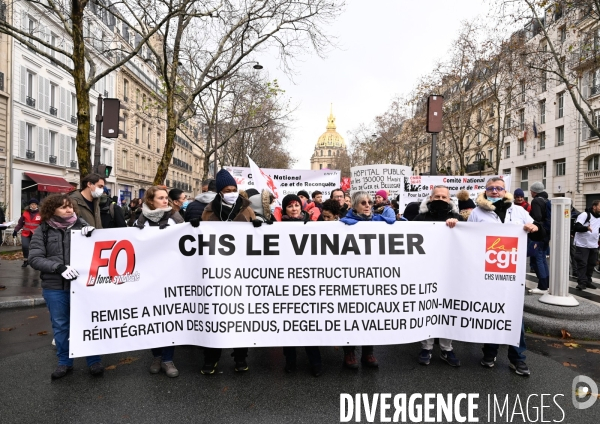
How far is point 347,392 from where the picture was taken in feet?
12.3

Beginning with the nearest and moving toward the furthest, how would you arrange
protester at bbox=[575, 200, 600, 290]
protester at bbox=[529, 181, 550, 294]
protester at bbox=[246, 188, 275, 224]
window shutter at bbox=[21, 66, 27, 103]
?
protester at bbox=[246, 188, 275, 224]
protester at bbox=[529, 181, 550, 294]
protester at bbox=[575, 200, 600, 290]
window shutter at bbox=[21, 66, 27, 103]

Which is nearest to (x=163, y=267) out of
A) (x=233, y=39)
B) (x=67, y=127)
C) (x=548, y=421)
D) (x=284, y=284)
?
(x=284, y=284)

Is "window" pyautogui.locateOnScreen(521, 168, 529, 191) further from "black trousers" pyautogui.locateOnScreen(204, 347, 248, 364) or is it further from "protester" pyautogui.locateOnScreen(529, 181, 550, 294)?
"black trousers" pyautogui.locateOnScreen(204, 347, 248, 364)

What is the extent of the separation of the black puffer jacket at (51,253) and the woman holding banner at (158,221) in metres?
0.66

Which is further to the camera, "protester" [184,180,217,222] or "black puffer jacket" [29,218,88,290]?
"protester" [184,180,217,222]

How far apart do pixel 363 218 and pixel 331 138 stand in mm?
172977

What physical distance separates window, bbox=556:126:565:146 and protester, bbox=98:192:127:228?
3729 centimetres

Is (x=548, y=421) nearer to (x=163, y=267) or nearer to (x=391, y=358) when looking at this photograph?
(x=391, y=358)

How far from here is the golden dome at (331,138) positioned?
17425cm

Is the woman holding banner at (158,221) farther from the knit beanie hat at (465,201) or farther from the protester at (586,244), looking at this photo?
the protester at (586,244)

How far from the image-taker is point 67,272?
3.86 metres

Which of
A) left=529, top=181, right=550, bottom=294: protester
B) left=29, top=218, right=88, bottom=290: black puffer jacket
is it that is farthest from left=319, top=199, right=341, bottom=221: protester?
left=529, top=181, right=550, bottom=294: protester

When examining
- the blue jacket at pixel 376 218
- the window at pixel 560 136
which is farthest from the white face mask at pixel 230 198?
the window at pixel 560 136

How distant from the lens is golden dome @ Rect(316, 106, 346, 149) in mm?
174250
